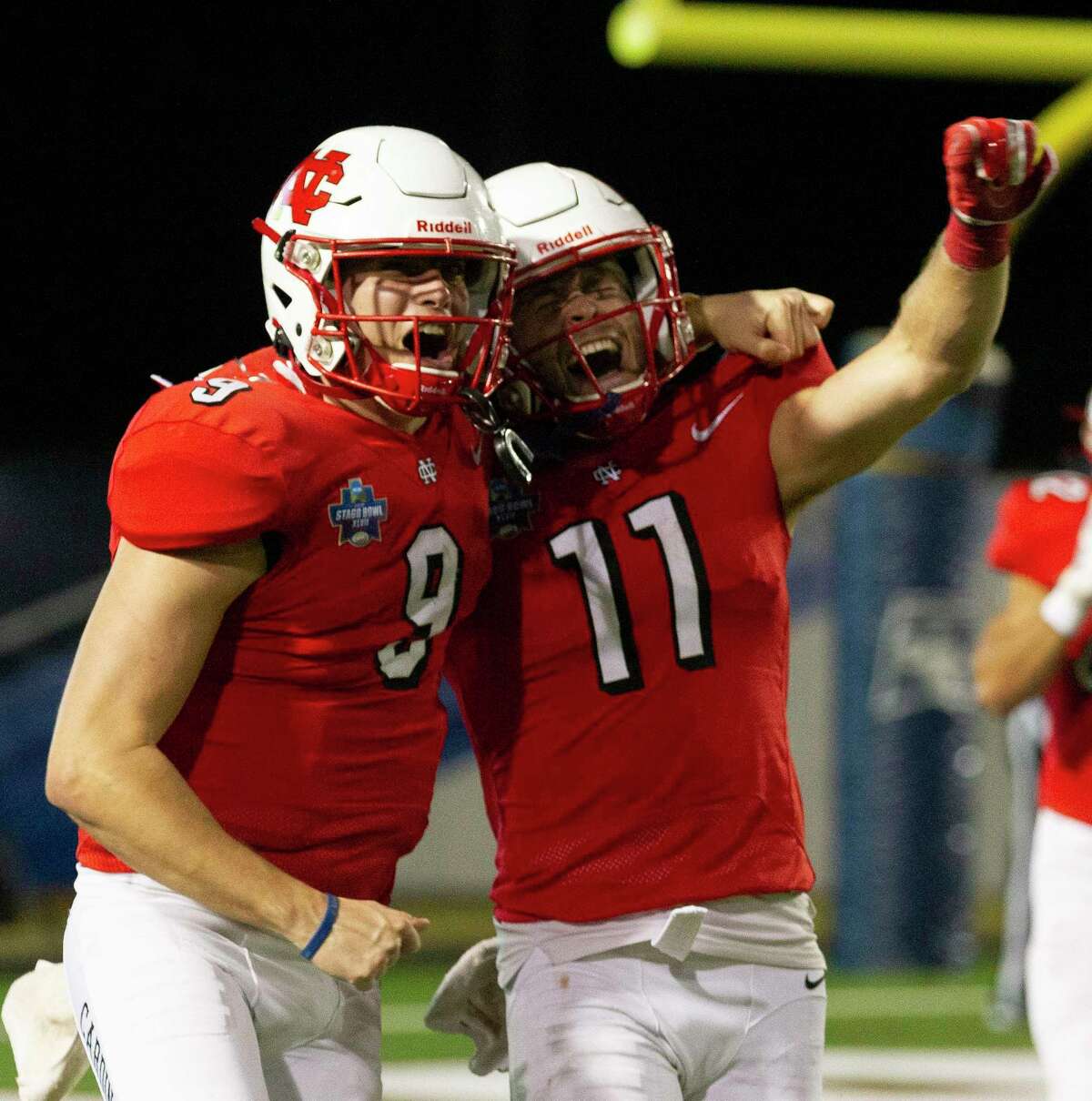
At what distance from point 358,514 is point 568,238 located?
0.58 meters

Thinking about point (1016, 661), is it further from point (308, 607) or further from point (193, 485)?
point (193, 485)

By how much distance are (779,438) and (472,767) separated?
5.29 metres

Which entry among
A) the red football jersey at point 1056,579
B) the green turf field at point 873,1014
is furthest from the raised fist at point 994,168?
the green turf field at point 873,1014

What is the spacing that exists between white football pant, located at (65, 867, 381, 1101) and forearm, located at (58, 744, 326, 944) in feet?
0.26

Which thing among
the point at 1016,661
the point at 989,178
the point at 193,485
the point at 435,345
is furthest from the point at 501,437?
the point at 1016,661

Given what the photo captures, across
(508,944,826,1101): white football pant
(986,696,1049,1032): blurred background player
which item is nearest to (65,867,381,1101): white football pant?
(508,944,826,1101): white football pant

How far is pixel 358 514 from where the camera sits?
2.05m

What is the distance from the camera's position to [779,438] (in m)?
2.38

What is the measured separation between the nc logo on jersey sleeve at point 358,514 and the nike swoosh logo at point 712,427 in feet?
1.74

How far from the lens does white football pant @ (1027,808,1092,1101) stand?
323 centimetres

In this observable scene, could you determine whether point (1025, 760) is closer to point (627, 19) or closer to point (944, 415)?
point (944, 415)

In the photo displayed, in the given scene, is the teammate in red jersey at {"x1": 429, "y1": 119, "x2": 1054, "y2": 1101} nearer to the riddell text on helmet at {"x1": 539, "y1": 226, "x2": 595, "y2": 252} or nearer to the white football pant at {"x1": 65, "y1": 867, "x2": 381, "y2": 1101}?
the riddell text on helmet at {"x1": 539, "y1": 226, "x2": 595, "y2": 252}

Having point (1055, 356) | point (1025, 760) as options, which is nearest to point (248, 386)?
point (1025, 760)

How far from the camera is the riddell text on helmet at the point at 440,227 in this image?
7.04 ft
